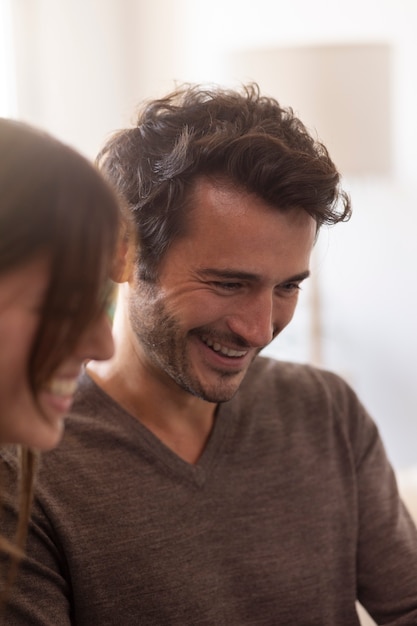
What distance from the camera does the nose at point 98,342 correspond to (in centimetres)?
80

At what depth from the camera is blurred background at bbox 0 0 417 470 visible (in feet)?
8.56

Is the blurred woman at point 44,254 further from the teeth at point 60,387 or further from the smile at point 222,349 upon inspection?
the smile at point 222,349

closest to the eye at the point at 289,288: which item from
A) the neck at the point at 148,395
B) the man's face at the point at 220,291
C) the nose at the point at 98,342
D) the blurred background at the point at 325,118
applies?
the man's face at the point at 220,291

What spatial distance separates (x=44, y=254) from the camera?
719 mm

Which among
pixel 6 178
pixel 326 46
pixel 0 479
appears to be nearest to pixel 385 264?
pixel 326 46

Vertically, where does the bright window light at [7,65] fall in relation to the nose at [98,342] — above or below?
above

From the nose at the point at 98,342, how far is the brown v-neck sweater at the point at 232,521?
0.41 metres

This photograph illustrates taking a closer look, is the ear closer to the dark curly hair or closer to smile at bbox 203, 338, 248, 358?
the dark curly hair

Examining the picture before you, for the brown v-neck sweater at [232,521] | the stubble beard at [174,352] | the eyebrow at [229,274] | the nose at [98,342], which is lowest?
the brown v-neck sweater at [232,521]

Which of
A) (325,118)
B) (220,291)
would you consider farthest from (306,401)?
(325,118)

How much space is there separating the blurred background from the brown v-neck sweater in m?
1.19

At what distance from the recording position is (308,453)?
142 cm

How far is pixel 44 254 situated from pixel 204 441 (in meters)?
0.69

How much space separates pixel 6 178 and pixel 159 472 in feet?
2.14
